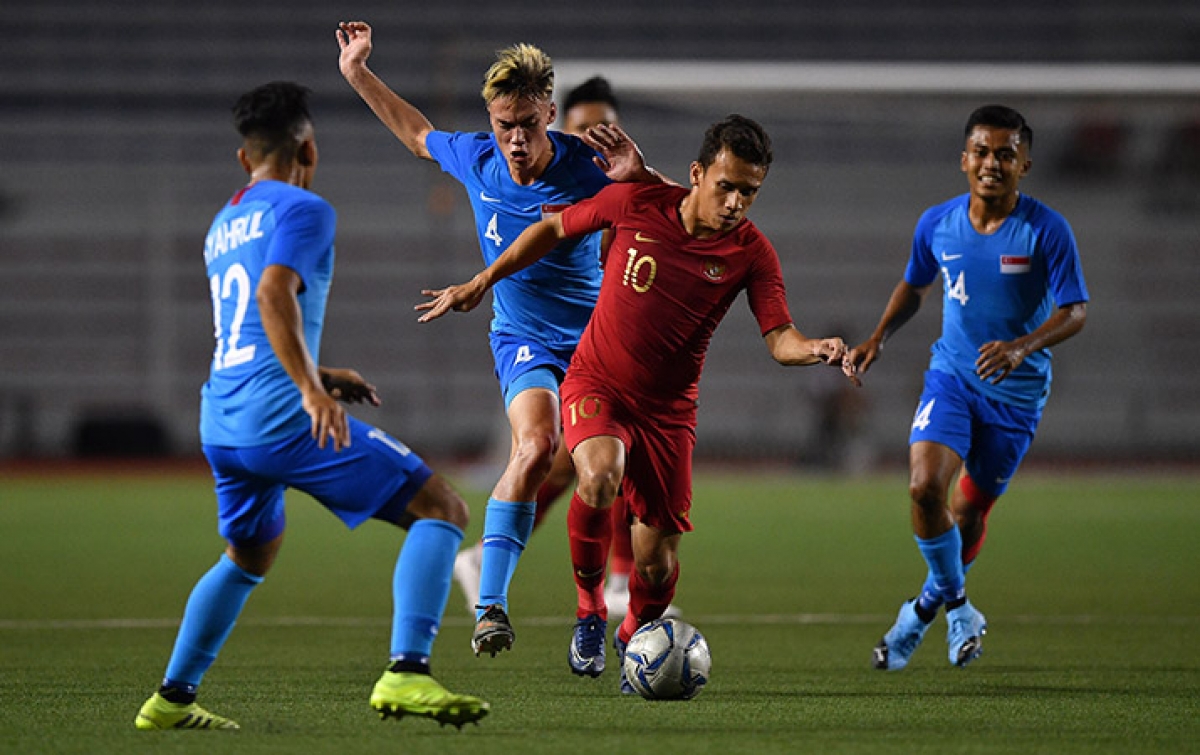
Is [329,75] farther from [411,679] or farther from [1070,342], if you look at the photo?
[411,679]

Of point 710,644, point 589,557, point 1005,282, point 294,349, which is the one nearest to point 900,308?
point 1005,282

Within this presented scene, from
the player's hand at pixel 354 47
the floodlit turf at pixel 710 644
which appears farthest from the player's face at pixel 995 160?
the player's hand at pixel 354 47

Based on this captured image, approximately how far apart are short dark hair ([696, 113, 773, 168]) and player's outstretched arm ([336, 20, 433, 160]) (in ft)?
5.28

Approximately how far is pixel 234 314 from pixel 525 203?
2150 mm

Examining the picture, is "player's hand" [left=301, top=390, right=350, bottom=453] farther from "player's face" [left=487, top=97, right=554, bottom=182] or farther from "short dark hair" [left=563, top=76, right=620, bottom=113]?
"short dark hair" [left=563, top=76, right=620, bottom=113]

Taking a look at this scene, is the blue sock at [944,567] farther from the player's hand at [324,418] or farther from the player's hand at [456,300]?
the player's hand at [324,418]

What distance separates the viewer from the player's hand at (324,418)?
182 inches

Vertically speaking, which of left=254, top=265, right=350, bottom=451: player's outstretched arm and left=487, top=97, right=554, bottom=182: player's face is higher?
left=487, top=97, right=554, bottom=182: player's face

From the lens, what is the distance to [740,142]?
604cm

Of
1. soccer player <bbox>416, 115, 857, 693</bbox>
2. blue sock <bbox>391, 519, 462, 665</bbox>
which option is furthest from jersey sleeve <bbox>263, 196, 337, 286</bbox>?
soccer player <bbox>416, 115, 857, 693</bbox>

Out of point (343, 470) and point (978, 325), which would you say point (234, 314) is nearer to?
point (343, 470)

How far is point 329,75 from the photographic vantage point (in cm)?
2977

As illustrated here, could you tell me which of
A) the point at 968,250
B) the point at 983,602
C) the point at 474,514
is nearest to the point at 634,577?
the point at 968,250

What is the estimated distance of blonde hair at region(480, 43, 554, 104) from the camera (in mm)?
6465
